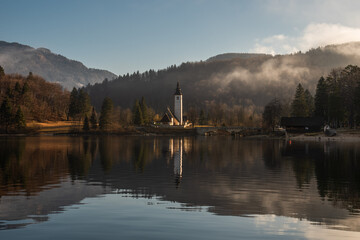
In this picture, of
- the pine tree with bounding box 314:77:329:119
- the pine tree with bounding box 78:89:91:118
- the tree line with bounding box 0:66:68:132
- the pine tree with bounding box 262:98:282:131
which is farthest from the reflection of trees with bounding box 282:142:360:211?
the pine tree with bounding box 78:89:91:118

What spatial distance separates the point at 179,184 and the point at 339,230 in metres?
12.3

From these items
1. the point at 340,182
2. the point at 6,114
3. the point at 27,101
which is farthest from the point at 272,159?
the point at 27,101

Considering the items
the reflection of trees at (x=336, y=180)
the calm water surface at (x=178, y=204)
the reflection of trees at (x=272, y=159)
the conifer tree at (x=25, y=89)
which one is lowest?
the reflection of trees at (x=272, y=159)

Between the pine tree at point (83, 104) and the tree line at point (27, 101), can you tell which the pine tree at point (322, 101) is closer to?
the pine tree at point (83, 104)

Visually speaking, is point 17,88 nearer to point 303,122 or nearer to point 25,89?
point 25,89

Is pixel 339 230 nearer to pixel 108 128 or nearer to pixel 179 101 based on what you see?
pixel 108 128

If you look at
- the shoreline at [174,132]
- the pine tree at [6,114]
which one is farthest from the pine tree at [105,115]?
the pine tree at [6,114]

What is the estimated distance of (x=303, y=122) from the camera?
108m

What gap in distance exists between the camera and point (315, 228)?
1361cm

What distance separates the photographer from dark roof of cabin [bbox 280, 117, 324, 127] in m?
107

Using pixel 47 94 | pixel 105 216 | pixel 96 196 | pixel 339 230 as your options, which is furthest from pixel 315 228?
pixel 47 94

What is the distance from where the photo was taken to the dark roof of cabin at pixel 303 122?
106713 millimetres

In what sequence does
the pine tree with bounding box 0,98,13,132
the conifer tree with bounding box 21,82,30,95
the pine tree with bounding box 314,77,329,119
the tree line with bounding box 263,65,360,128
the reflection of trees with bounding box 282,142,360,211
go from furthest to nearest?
the conifer tree with bounding box 21,82,30,95, the pine tree with bounding box 0,98,13,132, the pine tree with bounding box 314,77,329,119, the tree line with bounding box 263,65,360,128, the reflection of trees with bounding box 282,142,360,211

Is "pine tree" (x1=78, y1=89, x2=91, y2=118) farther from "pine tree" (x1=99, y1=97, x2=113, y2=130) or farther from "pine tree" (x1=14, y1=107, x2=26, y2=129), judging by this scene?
"pine tree" (x1=14, y1=107, x2=26, y2=129)
